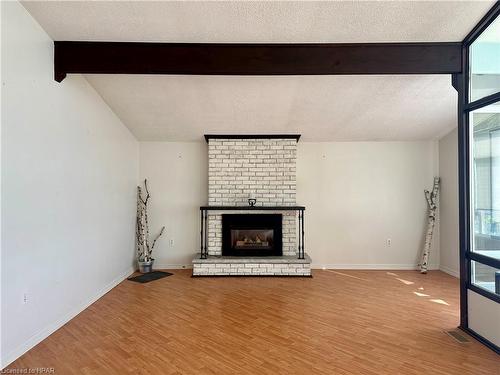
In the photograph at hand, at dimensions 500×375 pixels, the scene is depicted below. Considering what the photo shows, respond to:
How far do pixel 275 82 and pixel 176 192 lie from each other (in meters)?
2.89

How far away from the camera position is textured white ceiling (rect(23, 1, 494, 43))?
2514 millimetres

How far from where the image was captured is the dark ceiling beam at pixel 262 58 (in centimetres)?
293

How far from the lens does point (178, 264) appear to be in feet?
17.5

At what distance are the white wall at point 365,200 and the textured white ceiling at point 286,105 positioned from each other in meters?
0.34

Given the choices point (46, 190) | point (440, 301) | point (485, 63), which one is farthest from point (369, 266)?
point (46, 190)

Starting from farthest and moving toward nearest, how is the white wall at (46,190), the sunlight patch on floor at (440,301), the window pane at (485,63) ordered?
the sunlight patch on floor at (440,301) → the window pane at (485,63) → the white wall at (46,190)

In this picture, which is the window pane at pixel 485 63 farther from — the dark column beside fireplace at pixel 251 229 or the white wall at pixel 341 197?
the dark column beside fireplace at pixel 251 229

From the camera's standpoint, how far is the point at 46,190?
2818 millimetres

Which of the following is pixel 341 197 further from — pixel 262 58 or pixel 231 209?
pixel 262 58

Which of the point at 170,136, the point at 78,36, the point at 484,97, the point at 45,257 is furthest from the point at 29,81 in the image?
the point at 484,97

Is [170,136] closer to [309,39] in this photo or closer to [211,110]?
[211,110]

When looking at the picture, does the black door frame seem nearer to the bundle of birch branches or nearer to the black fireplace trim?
the black fireplace trim

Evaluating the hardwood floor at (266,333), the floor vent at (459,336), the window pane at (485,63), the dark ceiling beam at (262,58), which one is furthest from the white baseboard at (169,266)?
the window pane at (485,63)

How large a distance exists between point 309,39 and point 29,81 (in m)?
2.77
